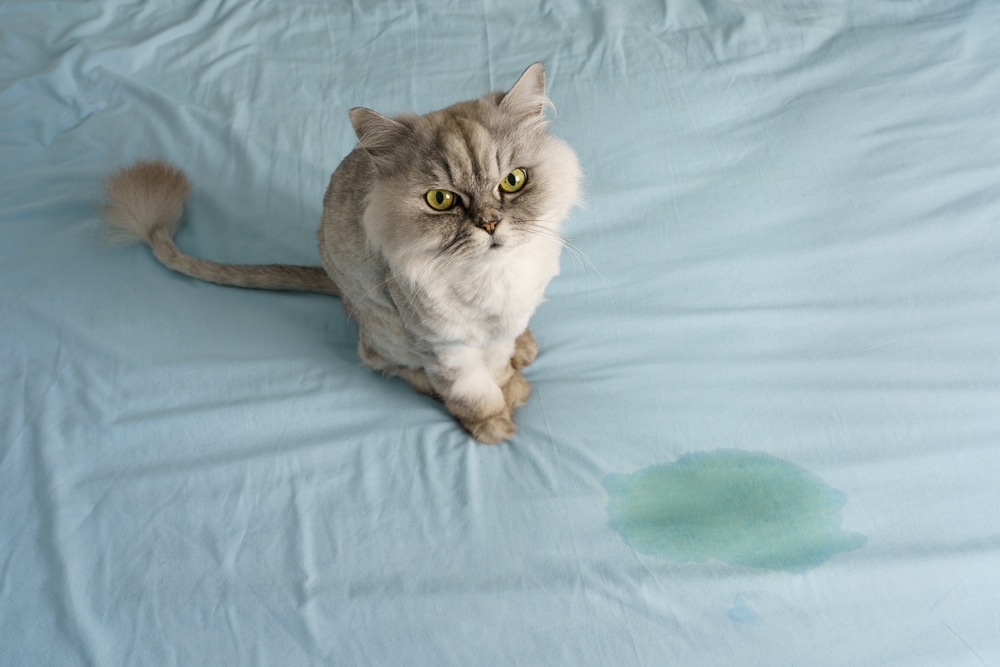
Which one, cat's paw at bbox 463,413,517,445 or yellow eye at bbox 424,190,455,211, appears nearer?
yellow eye at bbox 424,190,455,211

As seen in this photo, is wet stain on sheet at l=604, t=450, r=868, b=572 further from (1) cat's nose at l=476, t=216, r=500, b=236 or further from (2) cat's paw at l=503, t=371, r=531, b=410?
(1) cat's nose at l=476, t=216, r=500, b=236

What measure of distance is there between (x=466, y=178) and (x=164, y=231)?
0.96m

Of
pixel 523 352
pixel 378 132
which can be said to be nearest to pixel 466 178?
pixel 378 132

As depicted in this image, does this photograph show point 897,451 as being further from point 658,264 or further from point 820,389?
point 658,264

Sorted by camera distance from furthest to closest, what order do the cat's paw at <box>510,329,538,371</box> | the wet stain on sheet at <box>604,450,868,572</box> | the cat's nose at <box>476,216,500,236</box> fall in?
the cat's paw at <box>510,329,538,371</box>, the wet stain on sheet at <box>604,450,868,572</box>, the cat's nose at <box>476,216,500,236</box>

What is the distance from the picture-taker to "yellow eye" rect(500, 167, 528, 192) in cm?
121

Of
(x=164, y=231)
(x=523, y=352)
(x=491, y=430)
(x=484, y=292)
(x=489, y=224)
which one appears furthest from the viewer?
(x=164, y=231)

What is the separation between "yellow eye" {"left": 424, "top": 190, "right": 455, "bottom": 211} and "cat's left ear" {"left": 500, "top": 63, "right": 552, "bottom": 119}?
19 cm

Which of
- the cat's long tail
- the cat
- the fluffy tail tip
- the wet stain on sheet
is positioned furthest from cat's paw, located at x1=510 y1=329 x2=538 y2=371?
the fluffy tail tip

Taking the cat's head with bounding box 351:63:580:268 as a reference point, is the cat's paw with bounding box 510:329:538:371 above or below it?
below

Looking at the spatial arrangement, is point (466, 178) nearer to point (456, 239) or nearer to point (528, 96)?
point (456, 239)

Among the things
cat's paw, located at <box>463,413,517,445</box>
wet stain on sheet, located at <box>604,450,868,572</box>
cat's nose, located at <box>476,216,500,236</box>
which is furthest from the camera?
cat's paw, located at <box>463,413,517,445</box>

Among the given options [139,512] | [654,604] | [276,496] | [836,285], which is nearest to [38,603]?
[139,512]

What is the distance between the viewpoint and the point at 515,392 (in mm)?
1553
